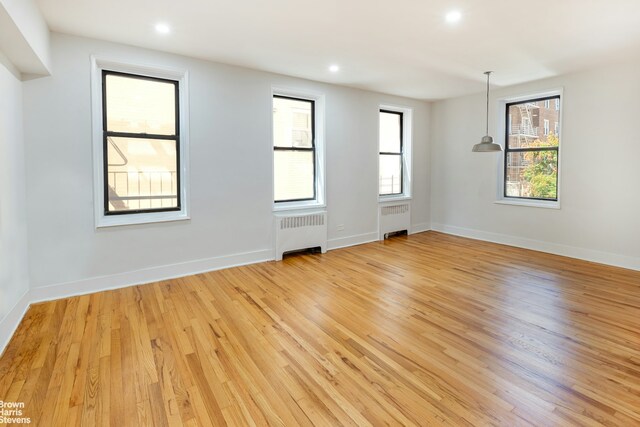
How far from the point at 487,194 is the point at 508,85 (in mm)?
1867

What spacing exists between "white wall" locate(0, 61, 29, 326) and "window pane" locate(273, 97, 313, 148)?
290 cm

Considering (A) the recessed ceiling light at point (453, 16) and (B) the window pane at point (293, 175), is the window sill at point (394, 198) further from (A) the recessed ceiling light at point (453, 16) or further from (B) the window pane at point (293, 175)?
(A) the recessed ceiling light at point (453, 16)

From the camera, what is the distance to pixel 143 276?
3932 millimetres

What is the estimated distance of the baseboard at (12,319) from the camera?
249 centimetres

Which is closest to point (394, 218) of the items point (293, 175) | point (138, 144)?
point (293, 175)

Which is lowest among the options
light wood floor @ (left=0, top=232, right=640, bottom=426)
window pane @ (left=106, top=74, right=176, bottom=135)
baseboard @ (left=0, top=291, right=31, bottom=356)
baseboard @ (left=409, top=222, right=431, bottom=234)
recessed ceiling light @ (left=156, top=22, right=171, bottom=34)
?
light wood floor @ (left=0, top=232, right=640, bottom=426)

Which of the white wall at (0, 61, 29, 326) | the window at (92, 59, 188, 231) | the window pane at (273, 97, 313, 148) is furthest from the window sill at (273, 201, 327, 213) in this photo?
the white wall at (0, 61, 29, 326)

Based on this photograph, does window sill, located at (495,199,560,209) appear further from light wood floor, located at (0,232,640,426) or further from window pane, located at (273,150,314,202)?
window pane, located at (273,150,314,202)

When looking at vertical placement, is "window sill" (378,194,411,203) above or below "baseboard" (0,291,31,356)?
above

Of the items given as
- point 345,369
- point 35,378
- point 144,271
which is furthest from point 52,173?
point 345,369

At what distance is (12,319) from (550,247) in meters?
6.67

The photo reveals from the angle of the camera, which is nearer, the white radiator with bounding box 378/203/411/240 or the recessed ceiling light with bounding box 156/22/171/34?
the recessed ceiling light with bounding box 156/22/171/34

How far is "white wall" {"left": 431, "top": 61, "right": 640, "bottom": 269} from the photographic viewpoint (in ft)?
14.5

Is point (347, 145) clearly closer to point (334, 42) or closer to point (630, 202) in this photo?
point (334, 42)
